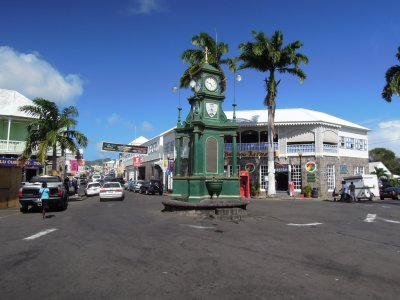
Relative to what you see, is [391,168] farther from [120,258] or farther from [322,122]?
[120,258]

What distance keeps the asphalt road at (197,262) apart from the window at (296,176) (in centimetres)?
2401

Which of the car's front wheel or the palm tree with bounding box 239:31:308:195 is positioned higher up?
the palm tree with bounding box 239:31:308:195

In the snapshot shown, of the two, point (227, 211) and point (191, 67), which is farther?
point (191, 67)

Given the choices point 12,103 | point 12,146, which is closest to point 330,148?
point 12,146

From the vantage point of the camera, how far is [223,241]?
9578 millimetres

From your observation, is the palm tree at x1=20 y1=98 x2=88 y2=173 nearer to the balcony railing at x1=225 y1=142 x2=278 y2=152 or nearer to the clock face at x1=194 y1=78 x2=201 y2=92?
the clock face at x1=194 y1=78 x2=201 y2=92

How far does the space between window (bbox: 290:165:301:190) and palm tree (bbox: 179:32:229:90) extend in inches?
508

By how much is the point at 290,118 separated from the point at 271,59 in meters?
9.56

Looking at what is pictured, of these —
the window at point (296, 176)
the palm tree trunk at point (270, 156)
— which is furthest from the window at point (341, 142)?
the palm tree trunk at point (270, 156)

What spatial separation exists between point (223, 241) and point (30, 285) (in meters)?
5.15

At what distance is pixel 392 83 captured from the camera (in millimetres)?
32938

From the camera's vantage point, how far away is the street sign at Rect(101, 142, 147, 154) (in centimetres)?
6188

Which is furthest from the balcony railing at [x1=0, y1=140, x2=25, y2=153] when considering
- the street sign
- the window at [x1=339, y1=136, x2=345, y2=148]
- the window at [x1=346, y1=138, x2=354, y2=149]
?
the window at [x1=346, y1=138, x2=354, y2=149]

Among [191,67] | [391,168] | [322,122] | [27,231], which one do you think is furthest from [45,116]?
[391,168]
